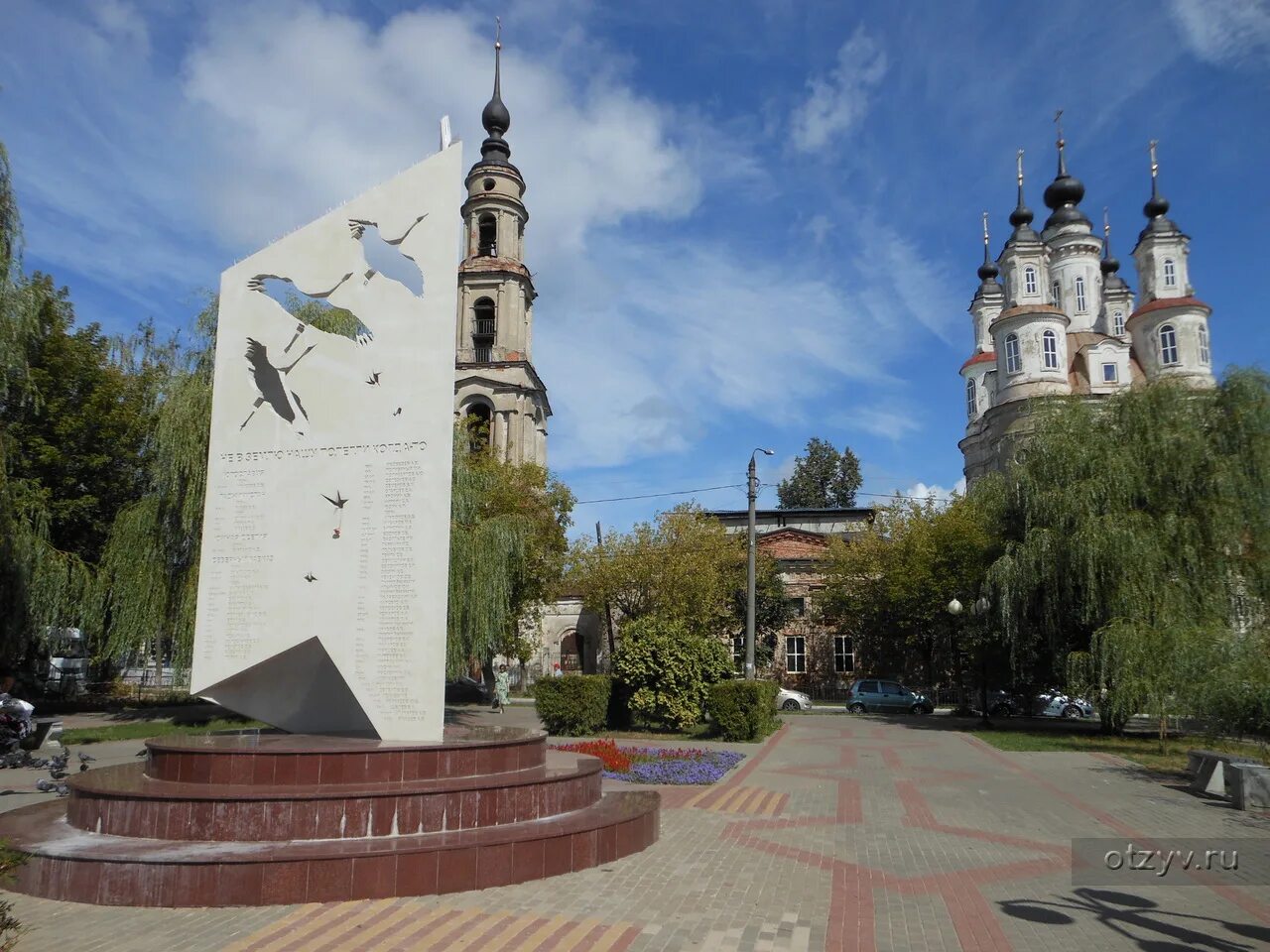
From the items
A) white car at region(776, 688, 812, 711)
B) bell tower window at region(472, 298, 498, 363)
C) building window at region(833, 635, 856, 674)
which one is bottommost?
white car at region(776, 688, 812, 711)

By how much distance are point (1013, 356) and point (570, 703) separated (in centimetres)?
3264

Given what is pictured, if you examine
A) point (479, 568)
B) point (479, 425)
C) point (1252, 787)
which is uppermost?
point (479, 425)

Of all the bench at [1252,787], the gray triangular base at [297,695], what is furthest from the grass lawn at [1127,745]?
the gray triangular base at [297,695]

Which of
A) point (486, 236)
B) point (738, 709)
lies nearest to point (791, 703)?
point (738, 709)

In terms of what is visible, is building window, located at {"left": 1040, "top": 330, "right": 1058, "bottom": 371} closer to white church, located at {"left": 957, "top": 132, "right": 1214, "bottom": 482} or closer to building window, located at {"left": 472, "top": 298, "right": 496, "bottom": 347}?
white church, located at {"left": 957, "top": 132, "right": 1214, "bottom": 482}

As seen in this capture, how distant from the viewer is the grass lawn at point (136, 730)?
16.7 m

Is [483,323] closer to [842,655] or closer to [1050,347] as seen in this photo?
[842,655]

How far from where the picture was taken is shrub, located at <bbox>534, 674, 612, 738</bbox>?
18.9 metres

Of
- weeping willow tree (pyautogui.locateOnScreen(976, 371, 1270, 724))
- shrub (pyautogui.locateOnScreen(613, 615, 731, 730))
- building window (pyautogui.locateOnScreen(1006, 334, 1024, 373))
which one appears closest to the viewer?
weeping willow tree (pyautogui.locateOnScreen(976, 371, 1270, 724))

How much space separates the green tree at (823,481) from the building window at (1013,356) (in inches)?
1078

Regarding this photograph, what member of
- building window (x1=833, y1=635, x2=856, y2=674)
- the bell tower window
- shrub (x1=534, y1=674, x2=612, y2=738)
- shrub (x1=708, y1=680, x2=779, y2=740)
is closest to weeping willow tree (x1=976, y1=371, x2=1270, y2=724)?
shrub (x1=708, y1=680, x2=779, y2=740)

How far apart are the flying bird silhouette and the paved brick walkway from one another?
16.4ft

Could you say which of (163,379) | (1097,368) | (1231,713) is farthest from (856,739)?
(1097,368)

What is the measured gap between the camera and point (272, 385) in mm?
9695
